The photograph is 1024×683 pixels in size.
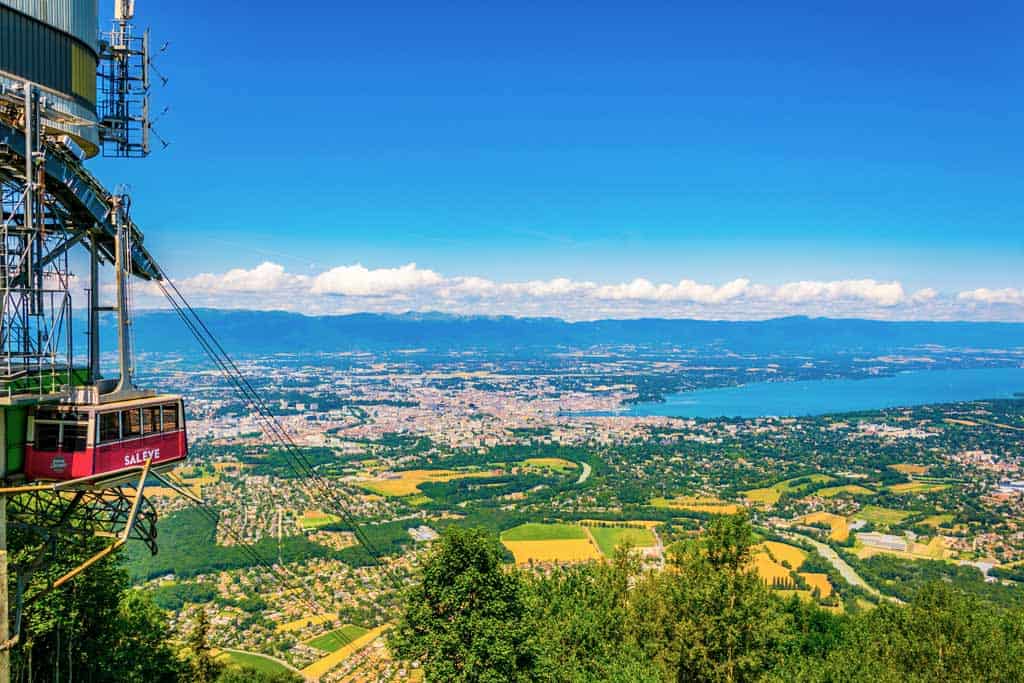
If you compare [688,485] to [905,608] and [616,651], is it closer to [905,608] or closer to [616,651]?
[905,608]

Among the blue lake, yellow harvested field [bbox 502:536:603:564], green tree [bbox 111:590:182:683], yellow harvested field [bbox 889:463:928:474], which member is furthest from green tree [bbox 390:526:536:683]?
the blue lake

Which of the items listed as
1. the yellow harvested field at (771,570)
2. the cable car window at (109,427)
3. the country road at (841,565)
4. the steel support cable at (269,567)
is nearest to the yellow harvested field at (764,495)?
the country road at (841,565)

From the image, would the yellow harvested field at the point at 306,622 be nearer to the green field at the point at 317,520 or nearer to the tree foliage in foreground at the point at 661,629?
the tree foliage in foreground at the point at 661,629

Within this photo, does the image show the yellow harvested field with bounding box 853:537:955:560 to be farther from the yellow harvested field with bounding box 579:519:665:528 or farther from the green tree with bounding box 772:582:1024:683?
the green tree with bounding box 772:582:1024:683

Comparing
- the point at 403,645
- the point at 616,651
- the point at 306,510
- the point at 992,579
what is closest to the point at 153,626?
the point at 403,645

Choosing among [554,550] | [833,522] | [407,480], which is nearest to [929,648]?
[554,550]

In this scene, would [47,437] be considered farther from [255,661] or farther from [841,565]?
[841,565]
